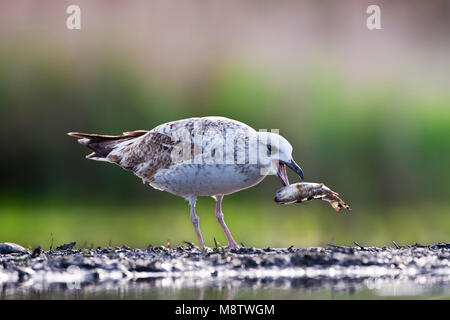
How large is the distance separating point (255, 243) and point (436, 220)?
6.58 m

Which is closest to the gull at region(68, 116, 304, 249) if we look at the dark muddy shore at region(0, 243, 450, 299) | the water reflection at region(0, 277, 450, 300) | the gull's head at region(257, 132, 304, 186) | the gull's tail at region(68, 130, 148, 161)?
the gull's head at region(257, 132, 304, 186)

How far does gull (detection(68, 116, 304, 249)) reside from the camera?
1155 centimetres

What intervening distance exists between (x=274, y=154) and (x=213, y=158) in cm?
85

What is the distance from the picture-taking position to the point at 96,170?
29.1 m

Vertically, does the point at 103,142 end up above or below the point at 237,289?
above

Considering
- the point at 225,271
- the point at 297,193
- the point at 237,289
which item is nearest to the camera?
the point at 237,289

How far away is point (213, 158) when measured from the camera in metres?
11.5

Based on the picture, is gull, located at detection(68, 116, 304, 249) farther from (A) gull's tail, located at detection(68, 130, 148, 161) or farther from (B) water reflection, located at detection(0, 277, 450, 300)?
(B) water reflection, located at detection(0, 277, 450, 300)

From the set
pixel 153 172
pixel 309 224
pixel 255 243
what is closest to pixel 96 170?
pixel 309 224

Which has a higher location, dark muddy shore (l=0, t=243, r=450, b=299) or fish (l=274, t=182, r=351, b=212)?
fish (l=274, t=182, r=351, b=212)

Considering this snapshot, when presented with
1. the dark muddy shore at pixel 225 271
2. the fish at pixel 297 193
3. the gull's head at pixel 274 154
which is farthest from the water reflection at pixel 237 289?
the gull's head at pixel 274 154

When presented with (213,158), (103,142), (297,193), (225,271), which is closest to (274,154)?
(297,193)

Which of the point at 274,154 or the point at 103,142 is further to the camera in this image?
the point at 103,142

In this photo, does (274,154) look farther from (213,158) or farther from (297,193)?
(213,158)
